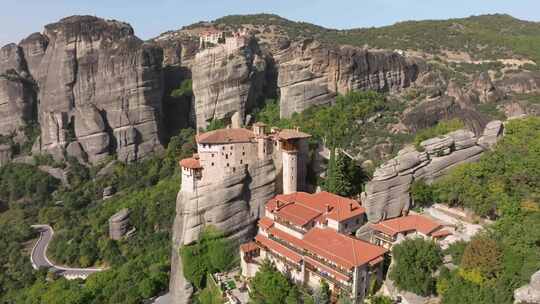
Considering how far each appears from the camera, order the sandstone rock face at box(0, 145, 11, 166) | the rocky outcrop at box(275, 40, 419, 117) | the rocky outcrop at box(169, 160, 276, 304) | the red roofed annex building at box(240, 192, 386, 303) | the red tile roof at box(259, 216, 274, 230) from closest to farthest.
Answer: the red roofed annex building at box(240, 192, 386, 303)
the red tile roof at box(259, 216, 274, 230)
the rocky outcrop at box(169, 160, 276, 304)
the rocky outcrop at box(275, 40, 419, 117)
the sandstone rock face at box(0, 145, 11, 166)

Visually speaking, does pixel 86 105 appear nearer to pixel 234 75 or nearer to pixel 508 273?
pixel 234 75

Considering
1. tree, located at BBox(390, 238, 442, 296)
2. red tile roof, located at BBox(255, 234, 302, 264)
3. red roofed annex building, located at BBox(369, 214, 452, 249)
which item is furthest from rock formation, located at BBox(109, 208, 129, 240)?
tree, located at BBox(390, 238, 442, 296)

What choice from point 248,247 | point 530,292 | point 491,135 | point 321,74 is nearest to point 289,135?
point 248,247

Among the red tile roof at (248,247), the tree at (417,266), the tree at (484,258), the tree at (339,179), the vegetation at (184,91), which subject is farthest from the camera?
the vegetation at (184,91)

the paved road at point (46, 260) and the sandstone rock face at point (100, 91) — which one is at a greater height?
the sandstone rock face at point (100, 91)

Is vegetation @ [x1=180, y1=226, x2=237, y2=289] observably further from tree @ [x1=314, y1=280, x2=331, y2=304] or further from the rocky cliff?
the rocky cliff

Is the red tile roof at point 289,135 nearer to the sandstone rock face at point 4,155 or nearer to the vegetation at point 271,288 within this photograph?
the vegetation at point 271,288

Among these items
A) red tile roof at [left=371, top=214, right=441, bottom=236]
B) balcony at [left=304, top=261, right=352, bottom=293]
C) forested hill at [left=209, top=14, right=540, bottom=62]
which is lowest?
balcony at [left=304, top=261, right=352, bottom=293]

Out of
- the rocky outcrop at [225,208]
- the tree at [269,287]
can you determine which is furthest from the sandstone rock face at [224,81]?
the tree at [269,287]
